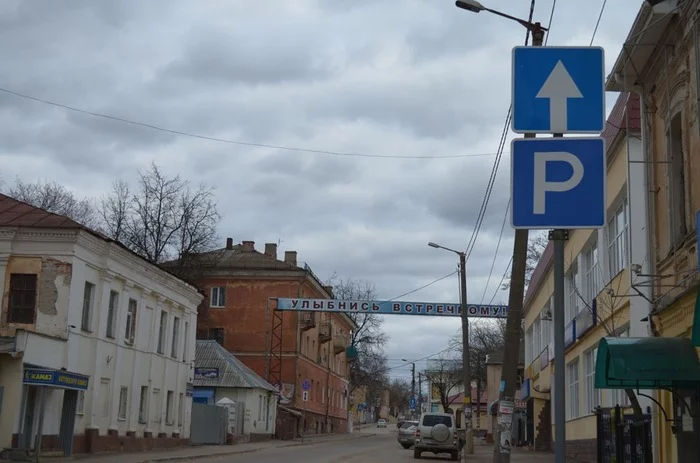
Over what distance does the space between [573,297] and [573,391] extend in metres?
3.15

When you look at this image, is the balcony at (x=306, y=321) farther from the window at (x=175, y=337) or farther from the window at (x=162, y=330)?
the window at (x=162, y=330)

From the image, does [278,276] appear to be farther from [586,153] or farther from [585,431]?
[586,153]

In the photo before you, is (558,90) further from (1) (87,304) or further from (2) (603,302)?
(1) (87,304)

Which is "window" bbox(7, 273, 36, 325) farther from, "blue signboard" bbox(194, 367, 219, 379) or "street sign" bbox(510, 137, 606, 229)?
"street sign" bbox(510, 137, 606, 229)

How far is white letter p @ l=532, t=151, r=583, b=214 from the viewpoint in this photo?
5.36 meters

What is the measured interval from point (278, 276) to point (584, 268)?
33.3 metres

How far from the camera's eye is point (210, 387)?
1841 inches

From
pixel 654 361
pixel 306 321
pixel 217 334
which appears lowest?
pixel 654 361

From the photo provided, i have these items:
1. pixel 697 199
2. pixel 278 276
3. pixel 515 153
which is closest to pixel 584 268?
pixel 697 199

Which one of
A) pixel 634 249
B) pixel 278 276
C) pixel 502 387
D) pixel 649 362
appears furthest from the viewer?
pixel 278 276

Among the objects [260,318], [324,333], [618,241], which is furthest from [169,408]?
[324,333]

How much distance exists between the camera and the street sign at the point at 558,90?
555 centimetres

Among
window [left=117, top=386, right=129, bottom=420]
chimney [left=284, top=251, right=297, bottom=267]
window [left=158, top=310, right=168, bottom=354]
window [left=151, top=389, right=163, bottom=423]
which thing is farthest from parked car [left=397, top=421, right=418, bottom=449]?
chimney [left=284, top=251, right=297, bottom=267]

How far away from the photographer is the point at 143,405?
3381 cm
